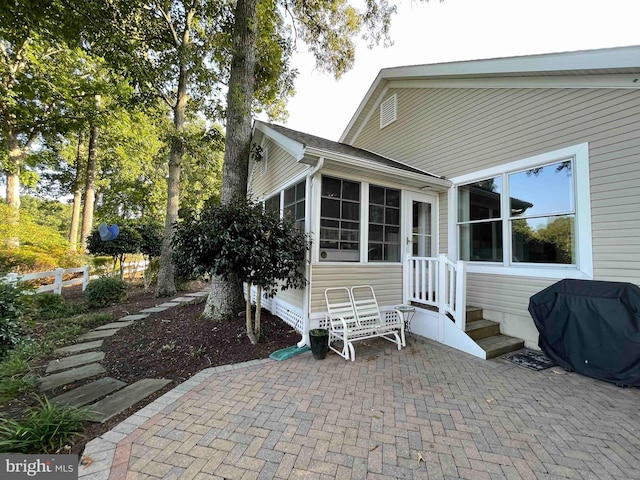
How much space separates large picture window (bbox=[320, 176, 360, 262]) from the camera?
177 inches

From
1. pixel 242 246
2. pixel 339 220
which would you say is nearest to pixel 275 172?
pixel 339 220

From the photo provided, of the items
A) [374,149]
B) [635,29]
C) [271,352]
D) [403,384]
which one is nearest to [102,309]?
[271,352]

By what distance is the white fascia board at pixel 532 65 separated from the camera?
344cm

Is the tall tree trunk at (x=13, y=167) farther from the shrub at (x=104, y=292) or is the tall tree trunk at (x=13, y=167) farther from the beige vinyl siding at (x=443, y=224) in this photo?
the beige vinyl siding at (x=443, y=224)

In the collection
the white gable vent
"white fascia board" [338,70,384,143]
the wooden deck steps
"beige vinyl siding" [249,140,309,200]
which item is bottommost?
the wooden deck steps

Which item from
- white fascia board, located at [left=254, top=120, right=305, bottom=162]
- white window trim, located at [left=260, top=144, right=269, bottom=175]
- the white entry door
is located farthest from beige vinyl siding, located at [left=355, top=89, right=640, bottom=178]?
white fascia board, located at [left=254, top=120, right=305, bottom=162]

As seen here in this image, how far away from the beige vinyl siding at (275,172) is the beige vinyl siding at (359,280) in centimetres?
185

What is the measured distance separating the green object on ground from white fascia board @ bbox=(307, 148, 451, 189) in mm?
2978

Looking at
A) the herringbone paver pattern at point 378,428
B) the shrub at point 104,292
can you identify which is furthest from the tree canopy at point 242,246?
the shrub at point 104,292

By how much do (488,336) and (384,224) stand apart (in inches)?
103

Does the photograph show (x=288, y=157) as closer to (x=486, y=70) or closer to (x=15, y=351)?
(x=486, y=70)

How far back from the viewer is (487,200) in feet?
16.6

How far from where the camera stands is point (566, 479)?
5.89ft

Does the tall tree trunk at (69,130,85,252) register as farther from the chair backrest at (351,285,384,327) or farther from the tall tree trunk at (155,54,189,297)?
the chair backrest at (351,285,384,327)
